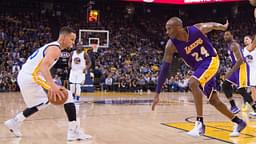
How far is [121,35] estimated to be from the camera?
24.4 m

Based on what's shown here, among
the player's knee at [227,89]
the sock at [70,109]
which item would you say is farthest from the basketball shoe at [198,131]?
the player's knee at [227,89]

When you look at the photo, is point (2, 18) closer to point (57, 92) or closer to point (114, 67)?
point (114, 67)

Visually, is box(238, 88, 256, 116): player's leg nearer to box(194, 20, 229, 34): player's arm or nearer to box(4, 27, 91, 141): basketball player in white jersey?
box(194, 20, 229, 34): player's arm

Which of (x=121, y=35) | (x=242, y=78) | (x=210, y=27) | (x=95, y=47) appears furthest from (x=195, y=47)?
(x=121, y=35)

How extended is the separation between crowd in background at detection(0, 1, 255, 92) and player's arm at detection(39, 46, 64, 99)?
13439 millimetres

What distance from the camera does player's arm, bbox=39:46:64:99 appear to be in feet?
15.8

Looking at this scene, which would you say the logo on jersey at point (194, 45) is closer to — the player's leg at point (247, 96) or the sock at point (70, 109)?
the sock at point (70, 109)

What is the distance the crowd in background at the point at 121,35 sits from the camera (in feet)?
64.4

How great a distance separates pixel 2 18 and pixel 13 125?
57.5 ft

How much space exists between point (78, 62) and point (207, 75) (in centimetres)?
477

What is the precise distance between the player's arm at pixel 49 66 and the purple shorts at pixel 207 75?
68.1 inches

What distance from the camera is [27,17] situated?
23.1 metres

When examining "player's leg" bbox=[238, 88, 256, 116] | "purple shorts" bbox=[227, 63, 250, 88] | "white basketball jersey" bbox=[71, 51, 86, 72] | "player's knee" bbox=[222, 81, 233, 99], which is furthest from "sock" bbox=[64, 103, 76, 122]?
"white basketball jersey" bbox=[71, 51, 86, 72]

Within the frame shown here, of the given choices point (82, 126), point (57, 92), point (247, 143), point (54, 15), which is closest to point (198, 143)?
point (247, 143)
